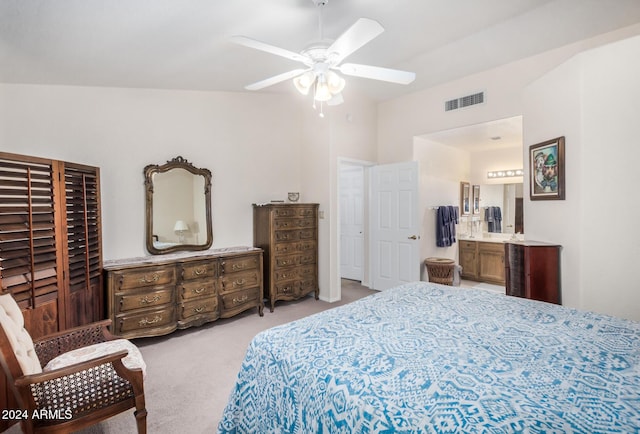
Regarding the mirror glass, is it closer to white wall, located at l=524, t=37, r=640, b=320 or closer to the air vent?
the air vent

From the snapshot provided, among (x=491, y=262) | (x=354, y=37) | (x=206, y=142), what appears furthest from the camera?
(x=491, y=262)

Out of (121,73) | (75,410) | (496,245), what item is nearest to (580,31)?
(496,245)

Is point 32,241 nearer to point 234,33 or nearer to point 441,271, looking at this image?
point 234,33

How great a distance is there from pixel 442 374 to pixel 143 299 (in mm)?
2941

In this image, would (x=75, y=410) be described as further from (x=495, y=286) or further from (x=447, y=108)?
(x=495, y=286)

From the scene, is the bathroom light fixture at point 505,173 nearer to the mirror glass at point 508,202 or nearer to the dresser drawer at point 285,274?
the mirror glass at point 508,202

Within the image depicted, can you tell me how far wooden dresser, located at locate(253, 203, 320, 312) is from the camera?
4.24 meters

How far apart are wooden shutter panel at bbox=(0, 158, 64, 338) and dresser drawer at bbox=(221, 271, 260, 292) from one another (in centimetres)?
163

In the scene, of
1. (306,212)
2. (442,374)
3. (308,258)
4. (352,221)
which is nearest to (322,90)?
(442,374)

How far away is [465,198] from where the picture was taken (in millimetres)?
6133

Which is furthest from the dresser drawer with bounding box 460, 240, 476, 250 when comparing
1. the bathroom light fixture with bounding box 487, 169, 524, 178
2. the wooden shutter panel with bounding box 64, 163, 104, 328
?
the wooden shutter panel with bounding box 64, 163, 104, 328

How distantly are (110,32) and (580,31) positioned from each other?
14.1 ft

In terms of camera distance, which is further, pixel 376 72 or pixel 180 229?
pixel 180 229

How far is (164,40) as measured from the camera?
2.47 metres
